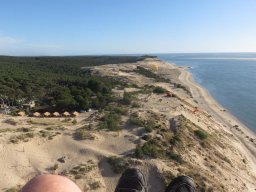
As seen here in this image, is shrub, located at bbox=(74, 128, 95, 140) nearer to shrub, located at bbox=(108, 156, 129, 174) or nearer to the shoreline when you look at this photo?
shrub, located at bbox=(108, 156, 129, 174)

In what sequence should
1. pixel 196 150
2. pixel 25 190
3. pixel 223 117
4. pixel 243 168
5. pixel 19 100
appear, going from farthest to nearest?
pixel 223 117 → pixel 19 100 → pixel 243 168 → pixel 196 150 → pixel 25 190

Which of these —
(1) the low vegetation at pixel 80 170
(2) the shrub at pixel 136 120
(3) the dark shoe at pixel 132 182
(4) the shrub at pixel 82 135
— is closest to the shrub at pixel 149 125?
(2) the shrub at pixel 136 120

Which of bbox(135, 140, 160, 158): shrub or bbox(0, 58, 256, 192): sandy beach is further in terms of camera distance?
bbox(135, 140, 160, 158): shrub

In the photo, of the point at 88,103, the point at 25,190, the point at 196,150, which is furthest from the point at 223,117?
the point at 25,190

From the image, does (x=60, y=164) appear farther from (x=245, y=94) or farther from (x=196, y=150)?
(x=245, y=94)

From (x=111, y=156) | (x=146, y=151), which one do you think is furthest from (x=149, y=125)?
(x=111, y=156)

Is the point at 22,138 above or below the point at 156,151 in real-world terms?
above

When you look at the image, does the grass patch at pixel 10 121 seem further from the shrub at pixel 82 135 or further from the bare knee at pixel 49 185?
the bare knee at pixel 49 185

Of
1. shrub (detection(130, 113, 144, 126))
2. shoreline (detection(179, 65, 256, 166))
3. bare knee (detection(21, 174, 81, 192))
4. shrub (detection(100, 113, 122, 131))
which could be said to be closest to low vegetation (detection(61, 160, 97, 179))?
shrub (detection(100, 113, 122, 131))

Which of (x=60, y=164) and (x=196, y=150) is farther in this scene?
(x=196, y=150)

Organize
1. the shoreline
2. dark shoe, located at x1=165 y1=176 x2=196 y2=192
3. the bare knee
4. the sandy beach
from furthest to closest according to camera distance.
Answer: the shoreline, the sandy beach, dark shoe, located at x1=165 y1=176 x2=196 y2=192, the bare knee

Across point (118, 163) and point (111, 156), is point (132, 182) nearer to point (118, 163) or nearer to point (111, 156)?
point (118, 163)
